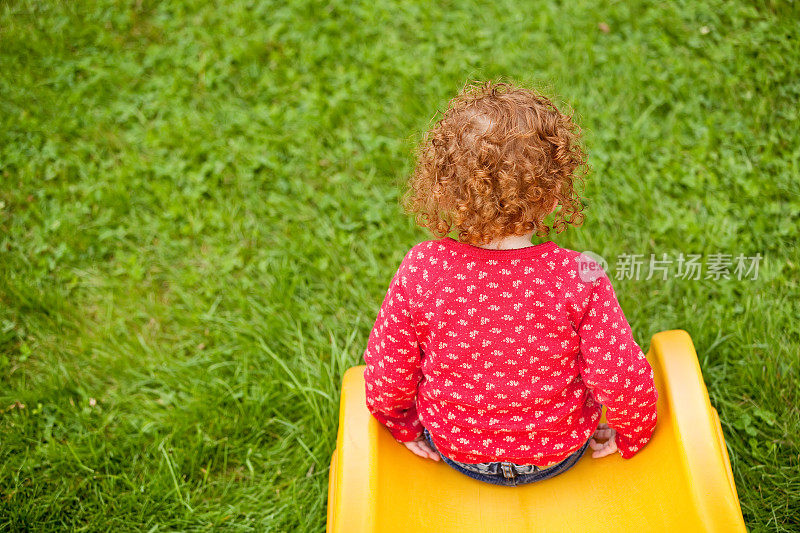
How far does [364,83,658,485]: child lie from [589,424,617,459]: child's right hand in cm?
10

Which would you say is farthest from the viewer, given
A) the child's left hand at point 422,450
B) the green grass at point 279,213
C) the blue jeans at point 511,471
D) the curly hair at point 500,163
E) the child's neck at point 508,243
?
the green grass at point 279,213

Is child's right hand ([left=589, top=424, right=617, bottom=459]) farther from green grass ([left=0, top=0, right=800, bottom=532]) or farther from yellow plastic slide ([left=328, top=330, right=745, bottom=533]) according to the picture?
green grass ([left=0, top=0, right=800, bottom=532])

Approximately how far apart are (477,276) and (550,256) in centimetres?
18

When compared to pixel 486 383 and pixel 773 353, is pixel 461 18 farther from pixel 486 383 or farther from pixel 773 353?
pixel 486 383

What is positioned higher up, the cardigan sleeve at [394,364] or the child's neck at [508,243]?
the child's neck at [508,243]

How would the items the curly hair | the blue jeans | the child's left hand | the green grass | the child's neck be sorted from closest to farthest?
Result: the curly hair, the child's neck, the blue jeans, the child's left hand, the green grass

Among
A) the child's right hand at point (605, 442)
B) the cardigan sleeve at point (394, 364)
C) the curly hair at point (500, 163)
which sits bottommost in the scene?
the child's right hand at point (605, 442)

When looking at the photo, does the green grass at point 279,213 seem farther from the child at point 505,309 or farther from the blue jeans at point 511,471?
the child at point 505,309

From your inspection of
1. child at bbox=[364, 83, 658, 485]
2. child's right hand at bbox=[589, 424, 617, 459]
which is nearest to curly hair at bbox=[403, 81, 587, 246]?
child at bbox=[364, 83, 658, 485]

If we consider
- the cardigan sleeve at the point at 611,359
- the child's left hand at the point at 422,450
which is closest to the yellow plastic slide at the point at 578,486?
the child's left hand at the point at 422,450

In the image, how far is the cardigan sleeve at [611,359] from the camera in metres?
1.63

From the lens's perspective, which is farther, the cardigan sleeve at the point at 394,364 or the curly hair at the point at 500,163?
the cardigan sleeve at the point at 394,364

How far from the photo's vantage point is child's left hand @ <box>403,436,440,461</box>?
6.42 ft

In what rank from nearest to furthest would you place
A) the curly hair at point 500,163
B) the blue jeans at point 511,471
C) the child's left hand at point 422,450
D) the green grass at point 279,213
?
the curly hair at point 500,163 → the blue jeans at point 511,471 → the child's left hand at point 422,450 → the green grass at point 279,213
